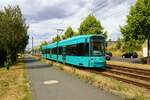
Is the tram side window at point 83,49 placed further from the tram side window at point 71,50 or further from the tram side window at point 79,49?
the tram side window at point 71,50

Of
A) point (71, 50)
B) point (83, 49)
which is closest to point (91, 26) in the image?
point (71, 50)

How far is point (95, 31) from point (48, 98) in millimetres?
47341

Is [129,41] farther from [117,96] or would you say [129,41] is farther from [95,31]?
[117,96]

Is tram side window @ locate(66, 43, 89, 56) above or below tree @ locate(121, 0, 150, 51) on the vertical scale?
below

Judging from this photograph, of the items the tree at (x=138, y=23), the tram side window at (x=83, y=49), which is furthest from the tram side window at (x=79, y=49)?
the tree at (x=138, y=23)

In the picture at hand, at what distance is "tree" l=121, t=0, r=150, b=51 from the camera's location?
1409 inches

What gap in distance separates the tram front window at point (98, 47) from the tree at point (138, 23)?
1139 centimetres

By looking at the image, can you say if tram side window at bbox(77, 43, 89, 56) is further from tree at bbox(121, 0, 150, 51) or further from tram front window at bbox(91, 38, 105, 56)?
tree at bbox(121, 0, 150, 51)

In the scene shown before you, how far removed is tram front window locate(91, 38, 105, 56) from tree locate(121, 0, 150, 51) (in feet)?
37.4

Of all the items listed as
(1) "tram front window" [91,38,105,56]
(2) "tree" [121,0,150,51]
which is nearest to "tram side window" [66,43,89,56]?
(1) "tram front window" [91,38,105,56]

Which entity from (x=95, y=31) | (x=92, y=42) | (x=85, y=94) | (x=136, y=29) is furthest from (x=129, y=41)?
(x=85, y=94)

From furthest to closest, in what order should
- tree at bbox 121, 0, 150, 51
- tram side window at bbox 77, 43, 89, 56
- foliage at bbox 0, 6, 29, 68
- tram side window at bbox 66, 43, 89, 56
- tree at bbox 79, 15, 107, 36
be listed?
tree at bbox 79, 15, 107, 36
foliage at bbox 0, 6, 29, 68
tree at bbox 121, 0, 150, 51
tram side window at bbox 66, 43, 89, 56
tram side window at bbox 77, 43, 89, 56

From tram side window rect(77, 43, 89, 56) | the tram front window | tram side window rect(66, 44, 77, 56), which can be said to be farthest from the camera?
tram side window rect(66, 44, 77, 56)

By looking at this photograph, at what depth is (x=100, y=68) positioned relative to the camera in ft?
93.9
